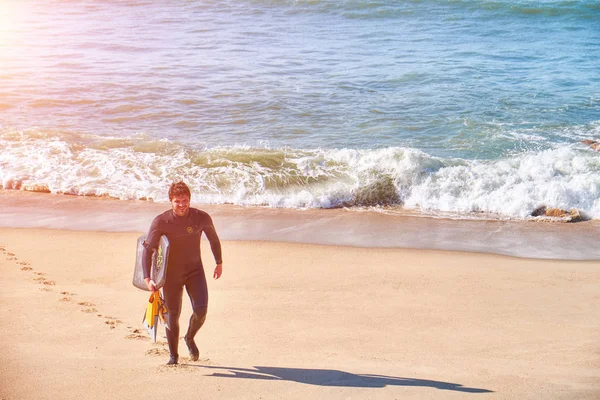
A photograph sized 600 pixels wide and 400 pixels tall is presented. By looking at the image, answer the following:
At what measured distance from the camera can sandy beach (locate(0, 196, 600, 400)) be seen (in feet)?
20.0

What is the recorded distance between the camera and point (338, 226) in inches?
448

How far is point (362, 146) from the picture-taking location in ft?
50.8

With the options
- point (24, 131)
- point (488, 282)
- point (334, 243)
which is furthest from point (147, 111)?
point (488, 282)

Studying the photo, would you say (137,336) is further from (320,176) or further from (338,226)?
(320,176)

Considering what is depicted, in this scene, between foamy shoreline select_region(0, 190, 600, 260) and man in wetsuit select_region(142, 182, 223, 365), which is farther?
foamy shoreline select_region(0, 190, 600, 260)

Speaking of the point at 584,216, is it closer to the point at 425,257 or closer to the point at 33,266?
the point at 425,257

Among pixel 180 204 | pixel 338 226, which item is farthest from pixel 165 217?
pixel 338 226

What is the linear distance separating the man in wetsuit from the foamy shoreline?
14.1 ft

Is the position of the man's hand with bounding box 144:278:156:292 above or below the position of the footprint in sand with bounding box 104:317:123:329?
above

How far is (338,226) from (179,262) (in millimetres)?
5350

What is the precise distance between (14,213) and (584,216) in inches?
359

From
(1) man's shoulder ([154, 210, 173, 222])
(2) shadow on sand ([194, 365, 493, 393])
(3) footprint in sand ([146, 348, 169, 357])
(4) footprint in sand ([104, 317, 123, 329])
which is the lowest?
(2) shadow on sand ([194, 365, 493, 393])

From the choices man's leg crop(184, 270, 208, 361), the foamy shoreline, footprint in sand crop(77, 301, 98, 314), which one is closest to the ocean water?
the foamy shoreline

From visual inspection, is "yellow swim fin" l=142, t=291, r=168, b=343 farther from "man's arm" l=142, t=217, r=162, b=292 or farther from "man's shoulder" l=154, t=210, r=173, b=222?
"man's shoulder" l=154, t=210, r=173, b=222
